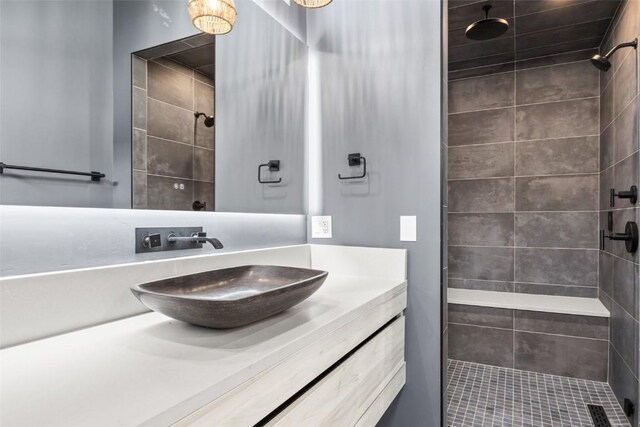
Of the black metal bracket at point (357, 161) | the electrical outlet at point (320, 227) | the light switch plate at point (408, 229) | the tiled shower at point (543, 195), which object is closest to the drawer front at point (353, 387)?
the light switch plate at point (408, 229)

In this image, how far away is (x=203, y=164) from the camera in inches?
57.6

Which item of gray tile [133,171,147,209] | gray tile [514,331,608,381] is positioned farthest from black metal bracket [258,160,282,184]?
gray tile [514,331,608,381]

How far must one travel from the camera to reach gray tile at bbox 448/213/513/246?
10.7 feet

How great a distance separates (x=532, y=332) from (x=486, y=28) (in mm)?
2274

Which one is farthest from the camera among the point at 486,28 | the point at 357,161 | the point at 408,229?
the point at 486,28

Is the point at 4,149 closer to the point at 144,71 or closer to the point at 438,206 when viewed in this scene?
the point at 144,71

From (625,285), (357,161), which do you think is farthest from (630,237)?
(357,161)

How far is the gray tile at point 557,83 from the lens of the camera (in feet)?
9.86

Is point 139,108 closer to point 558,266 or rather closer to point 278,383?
point 278,383

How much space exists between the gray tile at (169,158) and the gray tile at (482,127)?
9.11 feet

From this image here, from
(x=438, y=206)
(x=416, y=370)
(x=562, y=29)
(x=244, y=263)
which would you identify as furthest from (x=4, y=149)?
(x=562, y=29)

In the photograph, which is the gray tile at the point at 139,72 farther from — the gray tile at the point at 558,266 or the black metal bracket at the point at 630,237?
the gray tile at the point at 558,266

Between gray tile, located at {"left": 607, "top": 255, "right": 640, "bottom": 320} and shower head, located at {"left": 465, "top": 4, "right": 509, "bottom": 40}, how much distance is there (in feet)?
5.56

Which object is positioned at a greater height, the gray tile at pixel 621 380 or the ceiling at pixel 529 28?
the ceiling at pixel 529 28
